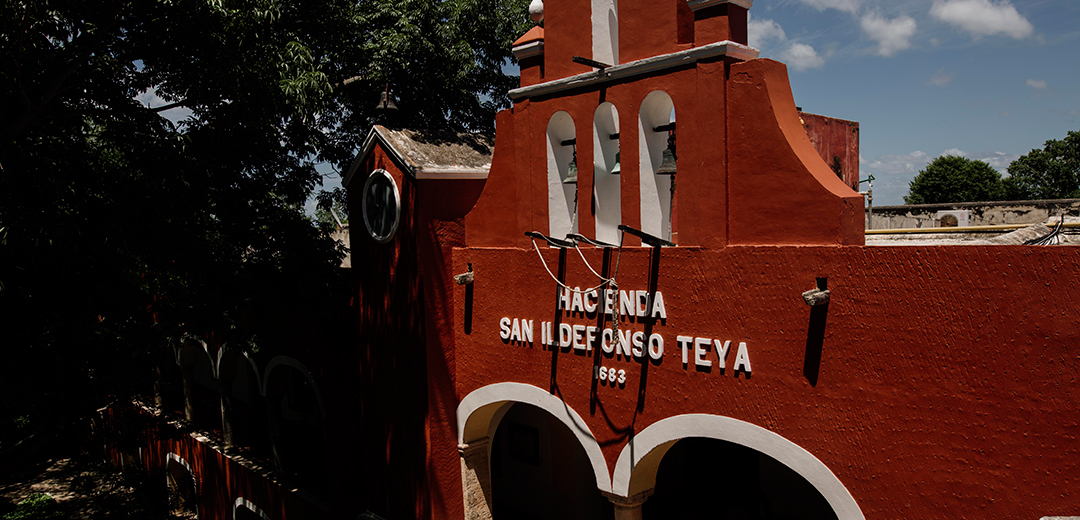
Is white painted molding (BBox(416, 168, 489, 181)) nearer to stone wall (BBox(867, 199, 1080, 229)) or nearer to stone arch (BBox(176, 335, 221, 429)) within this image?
stone arch (BBox(176, 335, 221, 429))

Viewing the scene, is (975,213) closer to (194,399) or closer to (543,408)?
(543,408)

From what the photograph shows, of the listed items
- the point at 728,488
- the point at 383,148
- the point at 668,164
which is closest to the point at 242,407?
the point at 383,148

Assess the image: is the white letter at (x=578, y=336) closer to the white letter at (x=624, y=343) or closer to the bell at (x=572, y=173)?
the white letter at (x=624, y=343)

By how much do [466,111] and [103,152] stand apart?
287 inches

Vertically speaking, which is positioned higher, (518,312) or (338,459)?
(518,312)

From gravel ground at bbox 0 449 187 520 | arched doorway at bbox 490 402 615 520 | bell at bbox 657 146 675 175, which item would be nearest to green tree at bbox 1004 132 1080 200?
arched doorway at bbox 490 402 615 520

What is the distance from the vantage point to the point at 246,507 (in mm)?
12844

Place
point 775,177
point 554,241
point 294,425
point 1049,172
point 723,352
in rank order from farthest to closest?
point 1049,172, point 294,425, point 554,241, point 723,352, point 775,177

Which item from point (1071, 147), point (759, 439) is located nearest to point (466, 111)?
point (759, 439)

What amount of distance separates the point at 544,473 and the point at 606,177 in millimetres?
6102

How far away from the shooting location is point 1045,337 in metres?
4.27

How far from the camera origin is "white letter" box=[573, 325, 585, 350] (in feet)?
22.7

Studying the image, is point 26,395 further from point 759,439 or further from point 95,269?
point 759,439

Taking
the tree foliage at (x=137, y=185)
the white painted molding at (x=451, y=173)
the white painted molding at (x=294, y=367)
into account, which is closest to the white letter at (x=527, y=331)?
the white painted molding at (x=451, y=173)
